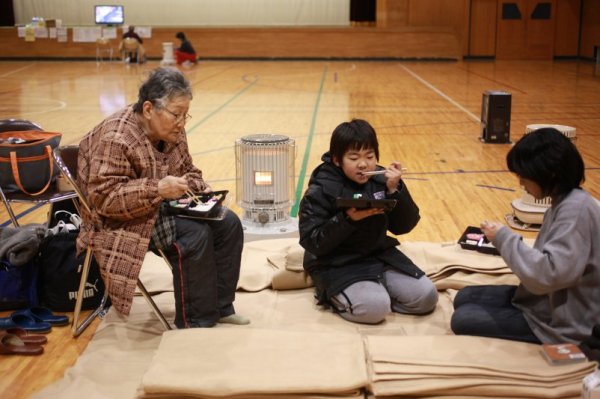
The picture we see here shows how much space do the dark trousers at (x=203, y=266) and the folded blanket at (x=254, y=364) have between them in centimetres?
21

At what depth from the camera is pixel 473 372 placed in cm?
254

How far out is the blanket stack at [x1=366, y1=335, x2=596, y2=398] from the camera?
8.13 feet

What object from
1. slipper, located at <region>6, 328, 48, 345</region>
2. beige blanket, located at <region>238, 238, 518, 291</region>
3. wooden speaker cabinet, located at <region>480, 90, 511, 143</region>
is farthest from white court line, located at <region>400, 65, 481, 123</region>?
slipper, located at <region>6, 328, 48, 345</region>

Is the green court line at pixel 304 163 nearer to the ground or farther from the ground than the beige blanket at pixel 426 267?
nearer to the ground

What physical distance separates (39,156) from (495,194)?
10.7ft

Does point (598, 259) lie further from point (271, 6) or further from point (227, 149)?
point (271, 6)

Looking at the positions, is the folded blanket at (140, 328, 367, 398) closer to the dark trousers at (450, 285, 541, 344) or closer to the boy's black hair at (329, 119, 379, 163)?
the dark trousers at (450, 285, 541, 344)

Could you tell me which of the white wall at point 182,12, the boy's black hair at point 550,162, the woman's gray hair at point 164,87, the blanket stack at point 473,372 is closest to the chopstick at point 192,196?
the woman's gray hair at point 164,87

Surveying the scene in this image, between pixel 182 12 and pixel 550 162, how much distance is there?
19.7 metres

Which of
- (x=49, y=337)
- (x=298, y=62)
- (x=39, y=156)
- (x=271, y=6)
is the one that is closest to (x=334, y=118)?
(x=39, y=156)

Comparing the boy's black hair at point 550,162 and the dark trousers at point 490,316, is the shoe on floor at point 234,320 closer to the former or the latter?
the dark trousers at point 490,316

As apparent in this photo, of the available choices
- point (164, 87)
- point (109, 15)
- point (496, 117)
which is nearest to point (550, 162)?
point (164, 87)

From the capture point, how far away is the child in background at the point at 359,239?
3.20 m

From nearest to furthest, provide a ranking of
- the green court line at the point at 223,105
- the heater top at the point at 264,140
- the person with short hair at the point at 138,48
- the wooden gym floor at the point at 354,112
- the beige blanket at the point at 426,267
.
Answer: the beige blanket at the point at 426,267, the heater top at the point at 264,140, the wooden gym floor at the point at 354,112, the green court line at the point at 223,105, the person with short hair at the point at 138,48
